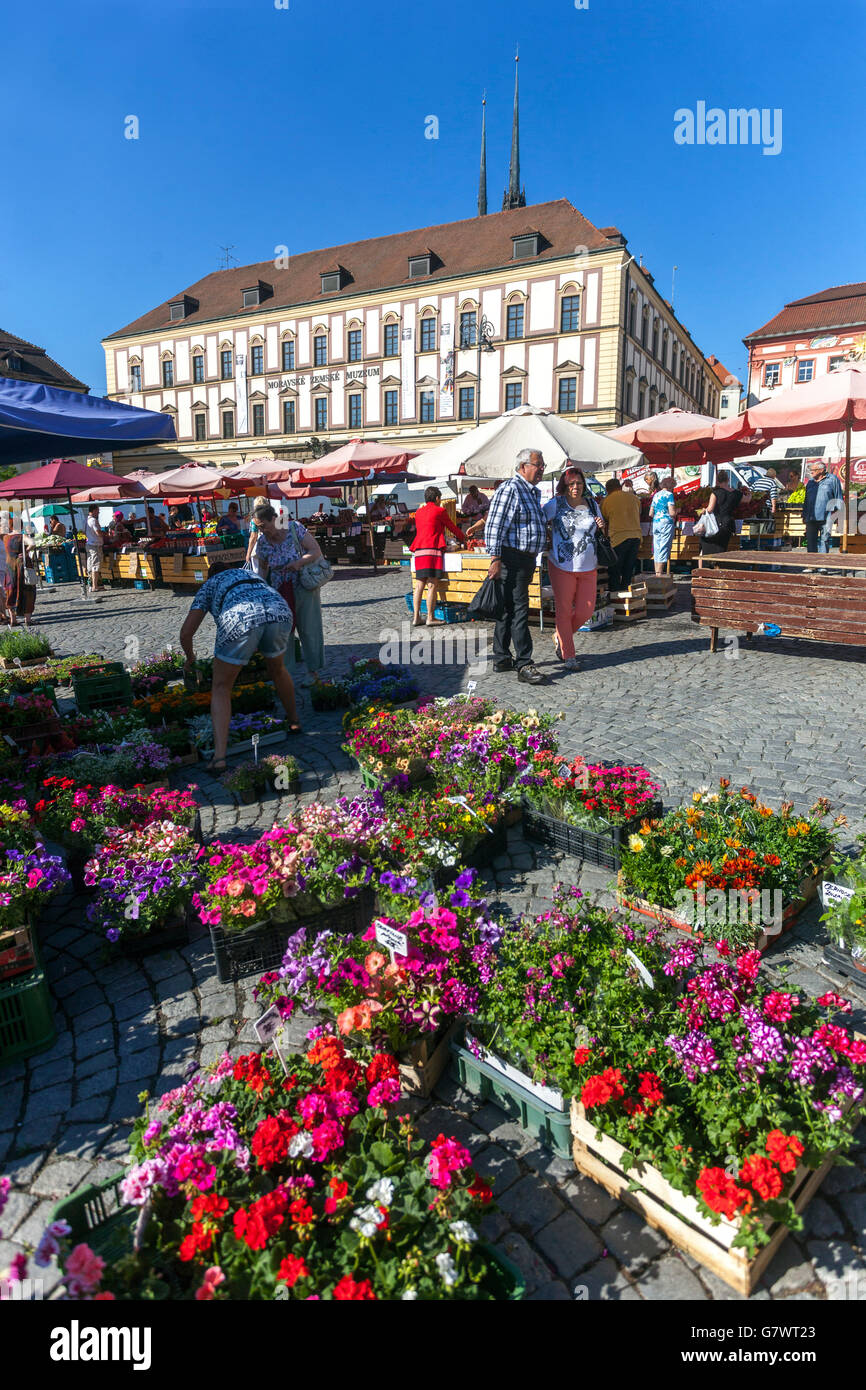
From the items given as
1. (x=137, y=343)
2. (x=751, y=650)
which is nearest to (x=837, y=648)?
(x=751, y=650)

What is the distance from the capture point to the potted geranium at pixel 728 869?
3287 mm

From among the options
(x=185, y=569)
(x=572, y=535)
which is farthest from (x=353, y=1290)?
(x=185, y=569)

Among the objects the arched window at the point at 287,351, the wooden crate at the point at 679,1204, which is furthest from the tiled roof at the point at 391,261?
the wooden crate at the point at 679,1204

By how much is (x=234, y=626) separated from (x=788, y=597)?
568 centimetres

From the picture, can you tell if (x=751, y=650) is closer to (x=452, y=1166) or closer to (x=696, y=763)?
(x=696, y=763)

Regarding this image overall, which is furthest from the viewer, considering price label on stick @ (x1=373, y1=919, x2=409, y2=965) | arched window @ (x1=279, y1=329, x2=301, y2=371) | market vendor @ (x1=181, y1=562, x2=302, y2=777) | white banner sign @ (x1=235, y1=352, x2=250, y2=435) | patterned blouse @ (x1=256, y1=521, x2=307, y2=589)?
white banner sign @ (x1=235, y1=352, x2=250, y2=435)

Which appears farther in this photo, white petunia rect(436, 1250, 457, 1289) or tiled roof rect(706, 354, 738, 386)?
tiled roof rect(706, 354, 738, 386)

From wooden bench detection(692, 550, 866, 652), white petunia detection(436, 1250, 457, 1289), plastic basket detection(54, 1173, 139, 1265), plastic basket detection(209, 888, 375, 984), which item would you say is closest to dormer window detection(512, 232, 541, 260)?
wooden bench detection(692, 550, 866, 652)

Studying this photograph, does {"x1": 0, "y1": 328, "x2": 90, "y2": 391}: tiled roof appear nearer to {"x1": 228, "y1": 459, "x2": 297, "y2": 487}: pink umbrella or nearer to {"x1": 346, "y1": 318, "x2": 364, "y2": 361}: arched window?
{"x1": 346, "y1": 318, "x2": 364, "y2": 361}: arched window

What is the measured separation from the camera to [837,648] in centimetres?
891

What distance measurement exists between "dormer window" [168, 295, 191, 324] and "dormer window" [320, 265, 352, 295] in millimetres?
11061

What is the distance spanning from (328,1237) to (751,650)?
27.2 feet

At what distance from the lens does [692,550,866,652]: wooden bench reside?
7.46m

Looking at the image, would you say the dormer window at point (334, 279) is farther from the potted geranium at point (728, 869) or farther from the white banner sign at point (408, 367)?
the potted geranium at point (728, 869)
